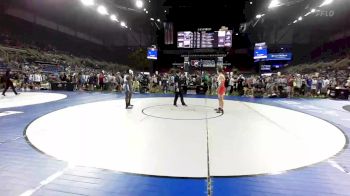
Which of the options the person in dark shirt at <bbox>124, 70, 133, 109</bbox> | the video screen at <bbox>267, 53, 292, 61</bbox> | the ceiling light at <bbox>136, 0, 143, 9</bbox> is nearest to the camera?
the person in dark shirt at <bbox>124, 70, 133, 109</bbox>

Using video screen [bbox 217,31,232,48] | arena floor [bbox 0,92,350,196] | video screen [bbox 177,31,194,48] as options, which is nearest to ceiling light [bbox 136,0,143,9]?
video screen [bbox 177,31,194,48]

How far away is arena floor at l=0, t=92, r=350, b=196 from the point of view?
3.46 metres

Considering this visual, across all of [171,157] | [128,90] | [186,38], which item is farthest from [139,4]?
[171,157]

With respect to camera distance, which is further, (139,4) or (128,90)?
(139,4)

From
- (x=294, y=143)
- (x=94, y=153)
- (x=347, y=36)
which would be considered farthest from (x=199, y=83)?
(x=347, y=36)

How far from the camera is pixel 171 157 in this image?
4520mm

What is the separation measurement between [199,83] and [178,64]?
50.1 feet

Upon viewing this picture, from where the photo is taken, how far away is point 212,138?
5785 millimetres

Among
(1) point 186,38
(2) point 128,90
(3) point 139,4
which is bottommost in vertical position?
(2) point 128,90

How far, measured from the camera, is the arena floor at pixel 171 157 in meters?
3.46

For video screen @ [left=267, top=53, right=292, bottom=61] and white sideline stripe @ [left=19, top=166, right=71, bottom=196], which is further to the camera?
video screen @ [left=267, top=53, right=292, bottom=61]

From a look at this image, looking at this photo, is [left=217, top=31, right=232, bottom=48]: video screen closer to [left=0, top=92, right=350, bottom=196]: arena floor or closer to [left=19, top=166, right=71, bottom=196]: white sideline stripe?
[left=0, top=92, right=350, bottom=196]: arena floor

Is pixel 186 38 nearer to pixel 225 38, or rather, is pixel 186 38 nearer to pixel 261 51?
pixel 225 38

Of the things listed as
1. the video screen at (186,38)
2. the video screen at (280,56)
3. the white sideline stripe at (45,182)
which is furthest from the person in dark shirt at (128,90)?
the video screen at (280,56)
